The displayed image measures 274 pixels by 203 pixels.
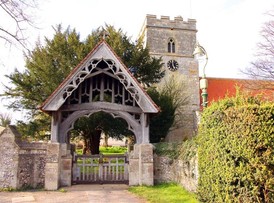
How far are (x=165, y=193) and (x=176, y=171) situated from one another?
177cm

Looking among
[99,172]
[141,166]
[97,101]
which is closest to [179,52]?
[97,101]

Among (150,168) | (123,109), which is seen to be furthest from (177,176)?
(123,109)

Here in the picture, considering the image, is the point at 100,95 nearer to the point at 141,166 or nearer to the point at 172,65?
the point at 141,166

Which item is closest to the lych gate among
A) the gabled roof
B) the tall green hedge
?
the gabled roof

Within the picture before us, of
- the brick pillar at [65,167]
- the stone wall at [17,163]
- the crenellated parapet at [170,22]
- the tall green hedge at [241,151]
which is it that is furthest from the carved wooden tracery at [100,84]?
the crenellated parapet at [170,22]

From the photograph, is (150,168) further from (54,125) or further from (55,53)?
(55,53)

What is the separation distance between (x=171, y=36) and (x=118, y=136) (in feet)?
48.7

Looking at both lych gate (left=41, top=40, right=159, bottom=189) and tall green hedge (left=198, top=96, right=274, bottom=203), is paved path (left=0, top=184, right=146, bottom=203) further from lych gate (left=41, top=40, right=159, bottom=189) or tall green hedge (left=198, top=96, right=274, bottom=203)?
tall green hedge (left=198, top=96, right=274, bottom=203)

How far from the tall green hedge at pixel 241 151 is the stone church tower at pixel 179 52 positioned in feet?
75.9

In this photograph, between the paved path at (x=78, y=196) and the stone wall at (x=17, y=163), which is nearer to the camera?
the paved path at (x=78, y=196)

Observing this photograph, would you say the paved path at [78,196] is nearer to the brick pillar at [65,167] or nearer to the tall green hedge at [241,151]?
the brick pillar at [65,167]

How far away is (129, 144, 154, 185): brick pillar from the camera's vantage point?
36.8 ft

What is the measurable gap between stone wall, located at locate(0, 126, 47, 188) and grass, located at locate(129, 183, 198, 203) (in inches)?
151

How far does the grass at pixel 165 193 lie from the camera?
27.3ft
